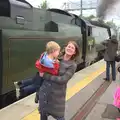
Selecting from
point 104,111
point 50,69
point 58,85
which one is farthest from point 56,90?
point 104,111

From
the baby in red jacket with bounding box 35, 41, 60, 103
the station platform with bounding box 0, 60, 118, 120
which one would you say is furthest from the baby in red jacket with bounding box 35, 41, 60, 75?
the station platform with bounding box 0, 60, 118, 120

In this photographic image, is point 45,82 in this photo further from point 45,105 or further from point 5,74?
point 5,74

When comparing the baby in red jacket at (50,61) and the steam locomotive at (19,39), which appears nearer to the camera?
the baby in red jacket at (50,61)

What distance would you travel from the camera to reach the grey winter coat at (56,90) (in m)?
3.81

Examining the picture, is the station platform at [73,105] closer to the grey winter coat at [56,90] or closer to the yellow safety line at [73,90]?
the yellow safety line at [73,90]

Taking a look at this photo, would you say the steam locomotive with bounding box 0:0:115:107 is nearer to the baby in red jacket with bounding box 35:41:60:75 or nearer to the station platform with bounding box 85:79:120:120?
the station platform with bounding box 85:79:120:120

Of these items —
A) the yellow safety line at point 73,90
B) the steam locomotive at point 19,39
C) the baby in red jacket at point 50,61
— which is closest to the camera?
the baby in red jacket at point 50,61

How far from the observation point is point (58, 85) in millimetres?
3854

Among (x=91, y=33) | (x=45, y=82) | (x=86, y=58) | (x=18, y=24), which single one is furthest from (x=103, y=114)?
(x=91, y=33)

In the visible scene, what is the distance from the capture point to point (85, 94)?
784cm

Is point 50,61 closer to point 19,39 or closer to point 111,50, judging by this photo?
point 19,39

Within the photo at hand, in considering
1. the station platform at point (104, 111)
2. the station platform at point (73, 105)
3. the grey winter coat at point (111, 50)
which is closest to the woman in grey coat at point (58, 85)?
the station platform at point (73, 105)

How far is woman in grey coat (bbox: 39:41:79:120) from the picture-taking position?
3.81m

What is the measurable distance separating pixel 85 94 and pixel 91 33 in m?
8.24
